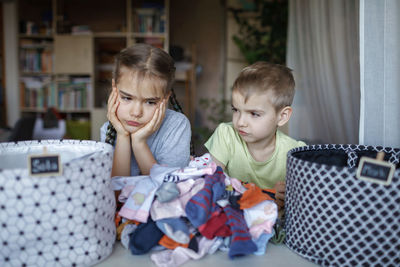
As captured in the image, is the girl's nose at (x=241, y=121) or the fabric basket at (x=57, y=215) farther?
the girl's nose at (x=241, y=121)

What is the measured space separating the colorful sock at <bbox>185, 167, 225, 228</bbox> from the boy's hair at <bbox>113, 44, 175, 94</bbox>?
A: 1.36ft

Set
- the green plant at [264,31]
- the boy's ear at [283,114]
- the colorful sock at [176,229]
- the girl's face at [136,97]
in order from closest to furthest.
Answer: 1. the colorful sock at [176,229]
2. the girl's face at [136,97]
3. the boy's ear at [283,114]
4. the green plant at [264,31]

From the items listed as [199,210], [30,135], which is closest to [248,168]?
[199,210]

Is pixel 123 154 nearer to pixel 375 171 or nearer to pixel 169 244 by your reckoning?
pixel 169 244

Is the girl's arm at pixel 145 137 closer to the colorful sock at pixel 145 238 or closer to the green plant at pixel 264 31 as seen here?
the colorful sock at pixel 145 238

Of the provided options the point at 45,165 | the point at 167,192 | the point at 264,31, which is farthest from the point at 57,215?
the point at 264,31

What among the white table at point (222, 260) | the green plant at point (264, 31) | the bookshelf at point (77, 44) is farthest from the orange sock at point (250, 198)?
the bookshelf at point (77, 44)

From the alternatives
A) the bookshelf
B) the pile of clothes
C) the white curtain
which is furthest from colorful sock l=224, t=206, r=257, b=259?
the bookshelf

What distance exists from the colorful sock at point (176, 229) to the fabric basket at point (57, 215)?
0.39ft

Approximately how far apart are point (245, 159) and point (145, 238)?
58 cm

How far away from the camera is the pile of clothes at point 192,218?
0.66 m

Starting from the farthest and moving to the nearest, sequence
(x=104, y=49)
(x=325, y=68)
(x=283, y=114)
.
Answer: (x=104, y=49), (x=325, y=68), (x=283, y=114)

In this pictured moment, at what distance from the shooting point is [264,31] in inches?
166

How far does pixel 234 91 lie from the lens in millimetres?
1075
